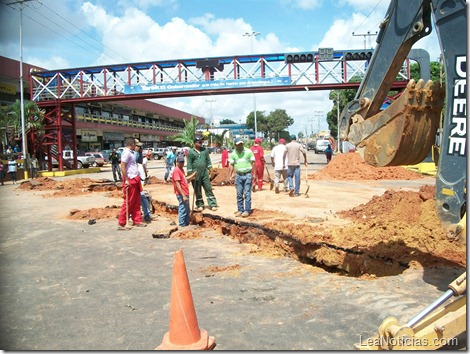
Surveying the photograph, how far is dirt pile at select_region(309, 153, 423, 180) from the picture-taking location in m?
17.3

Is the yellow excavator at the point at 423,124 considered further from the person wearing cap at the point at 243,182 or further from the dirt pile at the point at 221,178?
the dirt pile at the point at 221,178

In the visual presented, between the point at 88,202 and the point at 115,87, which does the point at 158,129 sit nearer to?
the point at 115,87

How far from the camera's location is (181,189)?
26.9 feet

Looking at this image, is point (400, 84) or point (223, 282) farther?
point (400, 84)

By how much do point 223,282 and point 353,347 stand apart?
206 centimetres

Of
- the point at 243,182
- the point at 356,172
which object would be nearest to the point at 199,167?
the point at 243,182

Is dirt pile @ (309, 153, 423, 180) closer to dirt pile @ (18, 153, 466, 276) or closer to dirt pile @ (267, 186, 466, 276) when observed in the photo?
dirt pile @ (18, 153, 466, 276)

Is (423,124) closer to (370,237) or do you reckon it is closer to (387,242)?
(387,242)

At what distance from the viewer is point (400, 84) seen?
22391 millimetres

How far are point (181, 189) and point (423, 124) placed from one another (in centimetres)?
544

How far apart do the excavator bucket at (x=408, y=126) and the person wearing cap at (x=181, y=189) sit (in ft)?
16.4

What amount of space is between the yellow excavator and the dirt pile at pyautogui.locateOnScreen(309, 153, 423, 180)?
13947 millimetres

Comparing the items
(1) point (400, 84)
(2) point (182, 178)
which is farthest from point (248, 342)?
(1) point (400, 84)

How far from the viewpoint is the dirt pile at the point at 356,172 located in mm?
17344
